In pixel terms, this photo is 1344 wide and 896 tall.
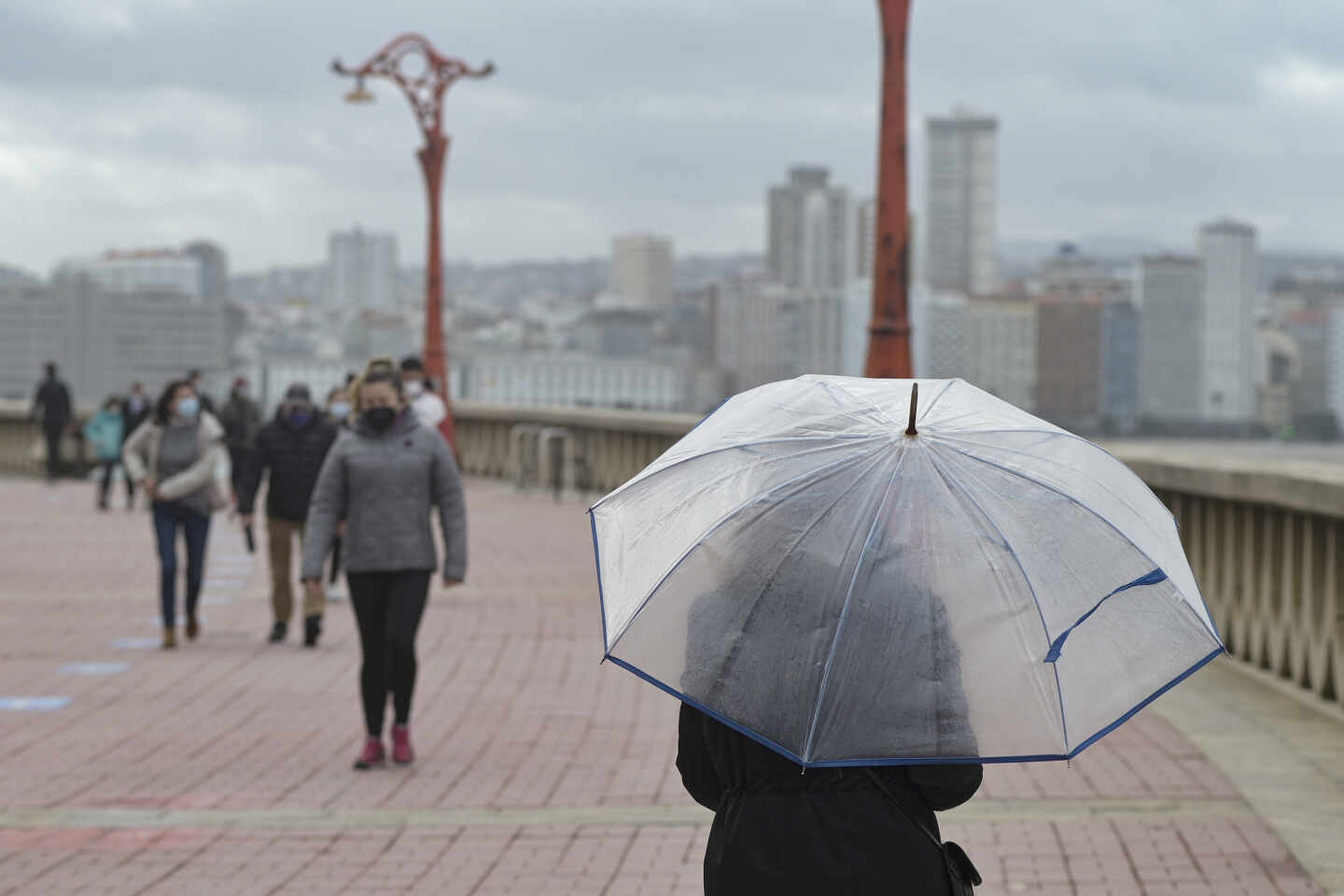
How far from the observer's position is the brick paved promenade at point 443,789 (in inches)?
253

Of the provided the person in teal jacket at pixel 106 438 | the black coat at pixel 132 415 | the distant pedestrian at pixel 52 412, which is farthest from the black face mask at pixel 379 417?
the distant pedestrian at pixel 52 412

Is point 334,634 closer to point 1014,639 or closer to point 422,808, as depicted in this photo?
point 422,808

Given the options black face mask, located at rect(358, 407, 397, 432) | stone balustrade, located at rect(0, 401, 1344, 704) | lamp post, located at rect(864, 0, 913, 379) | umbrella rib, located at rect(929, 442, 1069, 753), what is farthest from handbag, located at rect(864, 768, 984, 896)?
lamp post, located at rect(864, 0, 913, 379)

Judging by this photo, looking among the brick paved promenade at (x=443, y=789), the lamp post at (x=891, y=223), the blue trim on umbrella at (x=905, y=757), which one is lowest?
the brick paved promenade at (x=443, y=789)

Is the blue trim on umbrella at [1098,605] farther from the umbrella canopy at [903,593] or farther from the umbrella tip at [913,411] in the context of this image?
the umbrella tip at [913,411]

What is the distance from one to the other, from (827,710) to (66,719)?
720 centimetres

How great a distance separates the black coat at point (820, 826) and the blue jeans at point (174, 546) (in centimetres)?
932

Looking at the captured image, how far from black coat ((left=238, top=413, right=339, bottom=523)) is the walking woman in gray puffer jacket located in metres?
3.80

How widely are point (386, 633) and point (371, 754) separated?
50cm

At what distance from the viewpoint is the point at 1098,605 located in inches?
133

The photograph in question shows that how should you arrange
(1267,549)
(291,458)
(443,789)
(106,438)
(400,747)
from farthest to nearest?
(106,438) < (291,458) < (1267,549) < (400,747) < (443,789)

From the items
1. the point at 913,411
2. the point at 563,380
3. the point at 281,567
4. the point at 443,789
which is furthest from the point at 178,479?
the point at 563,380

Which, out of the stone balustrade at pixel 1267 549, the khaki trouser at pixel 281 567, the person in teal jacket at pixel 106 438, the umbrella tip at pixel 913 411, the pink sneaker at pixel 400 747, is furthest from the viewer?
the person in teal jacket at pixel 106 438

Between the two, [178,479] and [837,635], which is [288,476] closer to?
[178,479]
